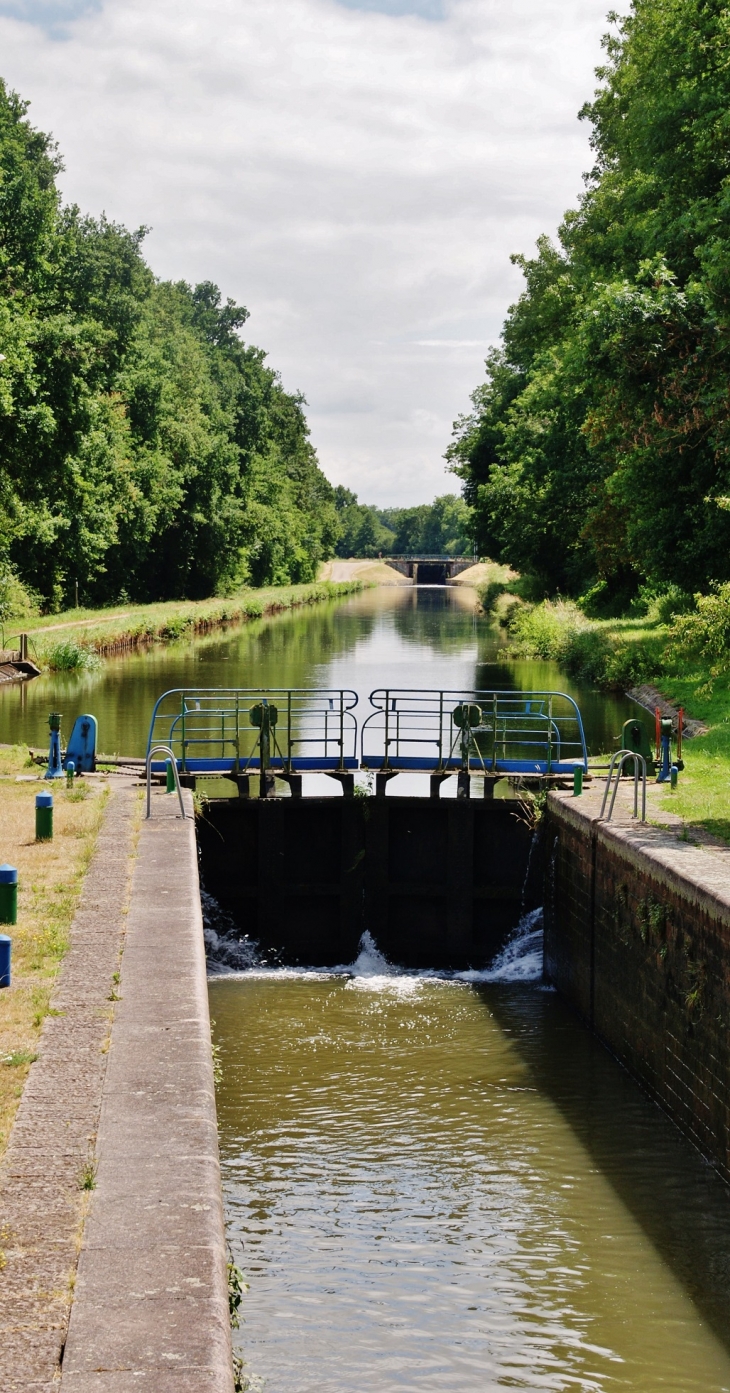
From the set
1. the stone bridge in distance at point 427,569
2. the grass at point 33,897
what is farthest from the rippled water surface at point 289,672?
the stone bridge in distance at point 427,569

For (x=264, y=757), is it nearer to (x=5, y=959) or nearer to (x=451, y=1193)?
(x=451, y=1193)

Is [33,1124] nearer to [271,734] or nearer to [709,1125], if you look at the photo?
[709,1125]

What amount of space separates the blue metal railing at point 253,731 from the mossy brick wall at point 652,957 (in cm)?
335

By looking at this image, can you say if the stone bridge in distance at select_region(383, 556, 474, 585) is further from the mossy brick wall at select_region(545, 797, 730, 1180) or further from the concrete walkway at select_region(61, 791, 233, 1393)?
the concrete walkway at select_region(61, 791, 233, 1393)

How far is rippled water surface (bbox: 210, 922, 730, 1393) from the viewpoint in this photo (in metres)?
7.36

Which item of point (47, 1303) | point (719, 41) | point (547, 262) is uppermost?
point (547, 262)

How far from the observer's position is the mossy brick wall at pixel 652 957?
9789mm

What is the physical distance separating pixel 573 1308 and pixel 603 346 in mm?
16803

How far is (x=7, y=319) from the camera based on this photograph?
33.8 meters

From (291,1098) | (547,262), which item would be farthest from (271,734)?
(547,262)

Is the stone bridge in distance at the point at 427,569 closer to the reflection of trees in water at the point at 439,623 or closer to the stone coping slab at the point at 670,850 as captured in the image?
the reflection of trees in water at the point at 439,623

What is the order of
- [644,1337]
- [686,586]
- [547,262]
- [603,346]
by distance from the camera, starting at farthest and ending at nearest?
1. [547,262]
2. [686,586]
3. [603,346]
4. [644,1337]

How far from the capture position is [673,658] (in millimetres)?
29188

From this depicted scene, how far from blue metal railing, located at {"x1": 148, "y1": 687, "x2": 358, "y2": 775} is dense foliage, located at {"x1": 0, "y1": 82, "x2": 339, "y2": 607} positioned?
8860mm
